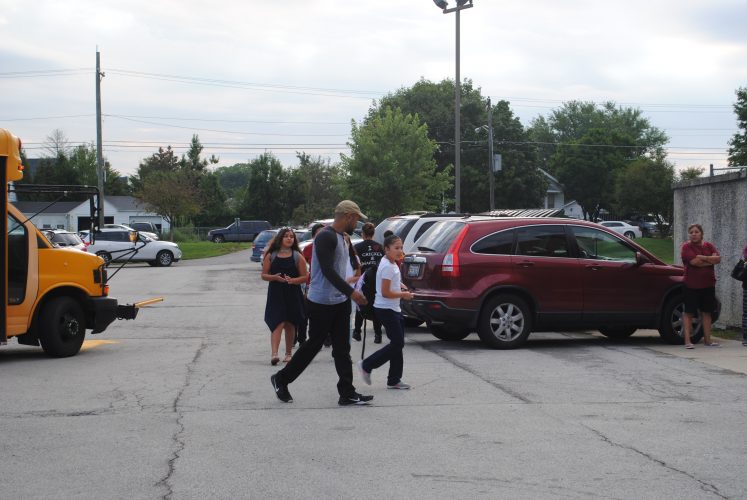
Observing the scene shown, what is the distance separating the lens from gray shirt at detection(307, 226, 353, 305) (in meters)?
8.49

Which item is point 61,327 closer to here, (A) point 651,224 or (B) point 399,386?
(B) point 399,386

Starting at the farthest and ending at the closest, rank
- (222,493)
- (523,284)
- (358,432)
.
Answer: (523,284) → (358,432) → (222,493)

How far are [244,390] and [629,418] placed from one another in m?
3.78

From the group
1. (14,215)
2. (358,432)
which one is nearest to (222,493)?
(358,432)

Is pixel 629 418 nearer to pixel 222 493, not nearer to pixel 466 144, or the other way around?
pixel 222 493

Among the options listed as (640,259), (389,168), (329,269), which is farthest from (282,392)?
(389,168)

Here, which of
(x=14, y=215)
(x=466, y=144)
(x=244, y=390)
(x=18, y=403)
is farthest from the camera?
(x=466, y=144)

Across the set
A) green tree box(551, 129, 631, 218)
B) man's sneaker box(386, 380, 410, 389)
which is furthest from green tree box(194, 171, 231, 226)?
man's sneaker box(386, 380, 410, 389)

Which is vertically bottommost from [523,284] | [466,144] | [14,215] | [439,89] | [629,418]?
[629,418]

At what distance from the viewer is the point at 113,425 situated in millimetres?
7906

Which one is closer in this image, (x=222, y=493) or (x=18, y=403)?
(x=222, y=493)

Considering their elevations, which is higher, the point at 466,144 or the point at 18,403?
the point at 466,144

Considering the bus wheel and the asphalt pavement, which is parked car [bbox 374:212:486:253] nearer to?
the asphalt pavement

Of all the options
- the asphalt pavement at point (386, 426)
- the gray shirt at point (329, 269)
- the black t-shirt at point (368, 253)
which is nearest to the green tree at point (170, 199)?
the asphalt pavement at point (386, 426)
